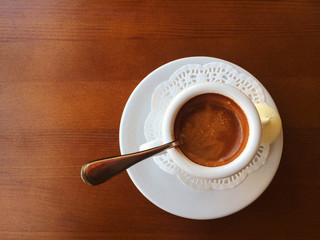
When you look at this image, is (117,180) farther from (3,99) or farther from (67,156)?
(3,99)

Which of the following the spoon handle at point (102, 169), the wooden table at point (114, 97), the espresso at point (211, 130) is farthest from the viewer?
the wooden table at point (114, 97)

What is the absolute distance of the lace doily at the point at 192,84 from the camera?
2.26 ft

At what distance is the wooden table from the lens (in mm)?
803

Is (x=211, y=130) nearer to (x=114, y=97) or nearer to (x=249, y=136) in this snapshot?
(x=249, y=136)

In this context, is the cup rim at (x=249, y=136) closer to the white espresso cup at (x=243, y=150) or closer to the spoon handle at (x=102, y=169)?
the white espresso cup at (x=243, y=150)

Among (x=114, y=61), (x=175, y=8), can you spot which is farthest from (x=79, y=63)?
(x=175, y=8)

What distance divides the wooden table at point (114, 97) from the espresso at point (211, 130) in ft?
0.77

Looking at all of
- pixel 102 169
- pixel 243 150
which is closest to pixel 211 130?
pixel 243 150

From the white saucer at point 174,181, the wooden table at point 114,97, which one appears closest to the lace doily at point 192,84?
the white saucer at point 174,181

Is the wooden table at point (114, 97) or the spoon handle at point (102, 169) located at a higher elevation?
the wooden table at point (114, 97)

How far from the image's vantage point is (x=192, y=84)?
70cm

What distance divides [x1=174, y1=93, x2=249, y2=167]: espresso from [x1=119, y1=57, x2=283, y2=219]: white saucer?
11cm

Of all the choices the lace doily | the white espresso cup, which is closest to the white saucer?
the lace doily

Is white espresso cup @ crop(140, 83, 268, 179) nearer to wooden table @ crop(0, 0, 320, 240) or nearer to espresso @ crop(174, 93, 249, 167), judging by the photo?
espresso @ crop(174, 93, 249, 167)
